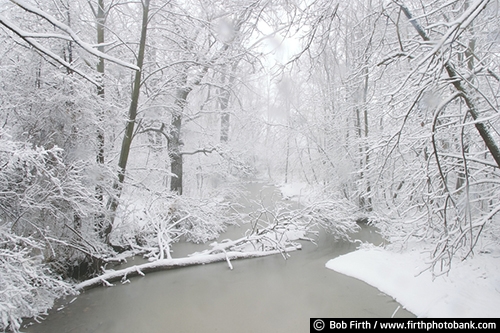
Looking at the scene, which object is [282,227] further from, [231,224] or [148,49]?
[148,49]

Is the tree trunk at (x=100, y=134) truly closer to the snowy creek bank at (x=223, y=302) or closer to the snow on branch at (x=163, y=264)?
the snow on branch at (x=163, y=264)

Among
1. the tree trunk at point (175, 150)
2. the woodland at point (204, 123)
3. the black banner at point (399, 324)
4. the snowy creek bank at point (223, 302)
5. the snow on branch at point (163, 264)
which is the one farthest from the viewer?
the tree trunk at point (175, 150)

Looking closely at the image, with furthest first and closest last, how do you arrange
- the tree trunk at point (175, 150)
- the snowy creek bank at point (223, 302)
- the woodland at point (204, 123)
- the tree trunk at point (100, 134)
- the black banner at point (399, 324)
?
the tree trunk at point (175, 150) → the tree trunk at point (100, 134) → the snowy creek bank at point (223, 302) → the black banner at point (399, 324) → the woodland at point (204, 123)

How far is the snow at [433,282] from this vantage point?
14.3 ft

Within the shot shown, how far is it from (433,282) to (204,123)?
9.88 m

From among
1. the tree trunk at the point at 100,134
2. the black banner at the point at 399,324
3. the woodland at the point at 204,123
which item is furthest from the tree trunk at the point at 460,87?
the tree trunk at the point at 100,134

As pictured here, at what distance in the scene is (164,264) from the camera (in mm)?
6590

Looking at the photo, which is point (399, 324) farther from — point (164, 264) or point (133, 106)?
point (133, 106)

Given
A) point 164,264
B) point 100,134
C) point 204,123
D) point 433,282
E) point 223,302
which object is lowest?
point 223,302

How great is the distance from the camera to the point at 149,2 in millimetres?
7090

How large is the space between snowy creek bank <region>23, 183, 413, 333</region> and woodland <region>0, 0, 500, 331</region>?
57 centimetres

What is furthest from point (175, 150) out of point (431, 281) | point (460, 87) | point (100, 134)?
point (460, 87)

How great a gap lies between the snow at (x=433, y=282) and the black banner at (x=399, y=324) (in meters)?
0.13

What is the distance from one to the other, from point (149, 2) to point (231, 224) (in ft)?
24.5
